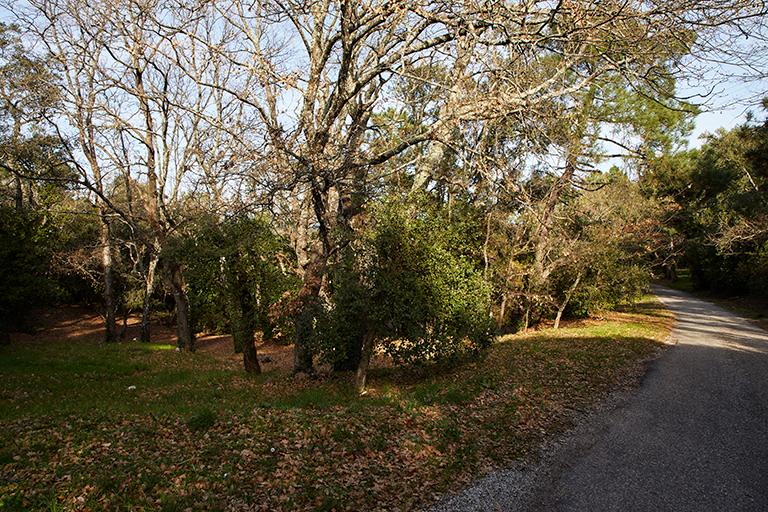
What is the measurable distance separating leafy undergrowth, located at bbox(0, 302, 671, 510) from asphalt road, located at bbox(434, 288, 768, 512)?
495 mm

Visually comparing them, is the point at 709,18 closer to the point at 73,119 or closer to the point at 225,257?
the point at 225,257

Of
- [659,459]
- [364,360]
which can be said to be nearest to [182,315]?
[364,360]

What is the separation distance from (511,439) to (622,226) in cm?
1619

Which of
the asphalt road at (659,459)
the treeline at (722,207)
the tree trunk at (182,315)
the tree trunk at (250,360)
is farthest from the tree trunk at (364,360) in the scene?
the treeline at (722,207)

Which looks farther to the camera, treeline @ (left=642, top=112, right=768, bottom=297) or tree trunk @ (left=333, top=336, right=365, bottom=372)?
treeline @ (left=642, top=112, right=768, bottom=297)

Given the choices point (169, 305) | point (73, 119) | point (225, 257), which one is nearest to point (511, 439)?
point (225, 257)

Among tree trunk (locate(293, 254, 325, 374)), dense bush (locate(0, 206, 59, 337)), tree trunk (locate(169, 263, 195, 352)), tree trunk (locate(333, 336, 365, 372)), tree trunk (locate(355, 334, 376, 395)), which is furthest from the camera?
tree trunk (locate(169, 263, 195, 352))

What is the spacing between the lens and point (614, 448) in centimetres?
671

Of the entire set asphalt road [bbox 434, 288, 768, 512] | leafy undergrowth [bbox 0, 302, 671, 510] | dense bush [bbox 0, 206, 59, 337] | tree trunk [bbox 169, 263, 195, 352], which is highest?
dense bush [bbox 0, 206, 59, 337]

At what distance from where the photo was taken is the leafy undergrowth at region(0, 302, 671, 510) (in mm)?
5234

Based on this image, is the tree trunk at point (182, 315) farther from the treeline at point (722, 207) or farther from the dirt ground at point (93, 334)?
the treeline at point (722, 207)

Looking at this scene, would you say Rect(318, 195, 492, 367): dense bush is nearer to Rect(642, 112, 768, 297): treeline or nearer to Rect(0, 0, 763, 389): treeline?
Rect(0, 0, 763, 389): treeline

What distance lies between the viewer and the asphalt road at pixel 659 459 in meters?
5.27

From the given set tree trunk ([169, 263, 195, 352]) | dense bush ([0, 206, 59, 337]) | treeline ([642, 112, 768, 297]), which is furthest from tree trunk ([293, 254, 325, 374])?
treeline ([642, 112, 768, 297])
